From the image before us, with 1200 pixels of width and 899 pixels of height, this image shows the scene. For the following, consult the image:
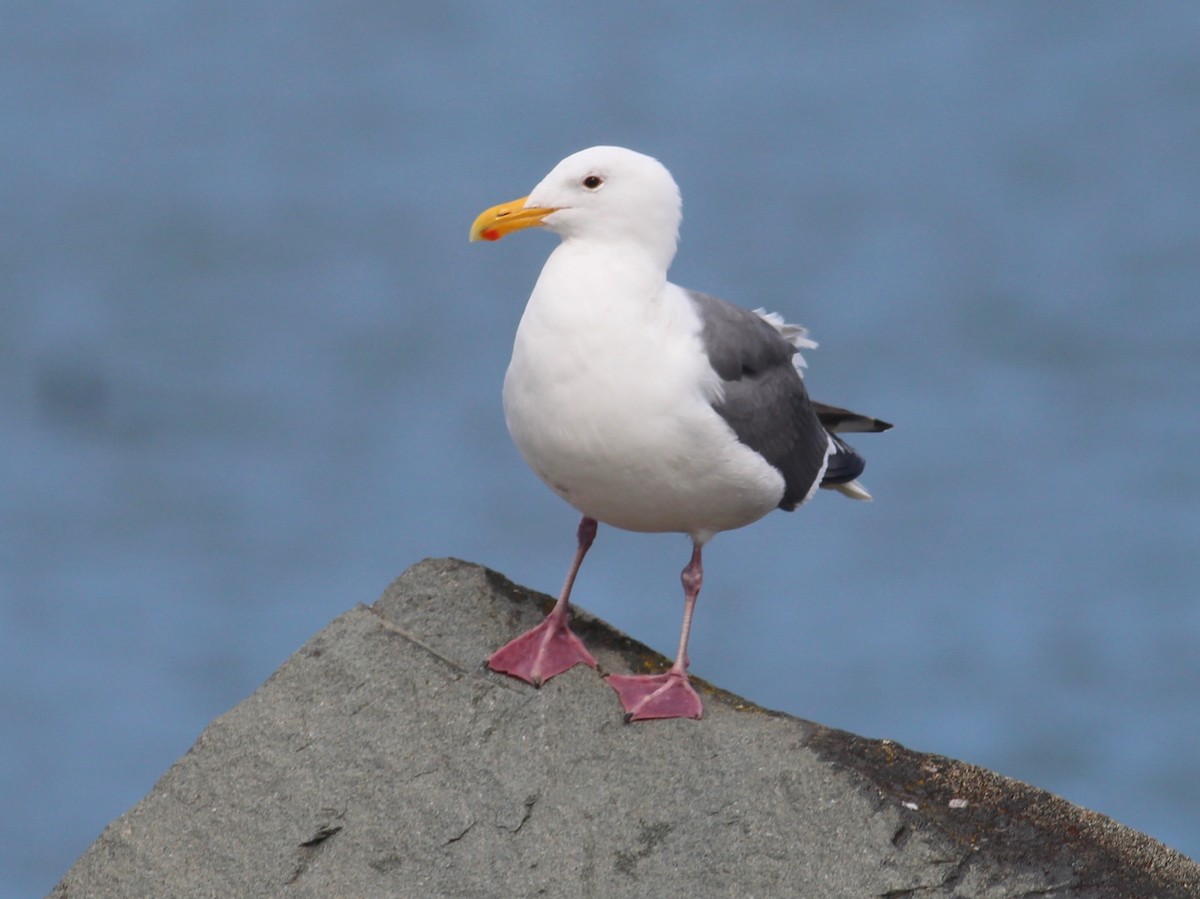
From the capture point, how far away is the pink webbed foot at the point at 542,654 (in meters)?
5.84

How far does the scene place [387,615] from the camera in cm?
618

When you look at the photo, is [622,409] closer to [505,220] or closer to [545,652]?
[505,220]

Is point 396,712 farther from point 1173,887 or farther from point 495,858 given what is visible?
point 1173,887

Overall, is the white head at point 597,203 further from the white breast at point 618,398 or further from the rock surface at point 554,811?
the rock surface at point 554,811

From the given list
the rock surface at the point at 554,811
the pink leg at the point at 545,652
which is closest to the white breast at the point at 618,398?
the pink leg at the point at 545,652

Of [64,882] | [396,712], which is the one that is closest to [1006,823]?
[396,712]

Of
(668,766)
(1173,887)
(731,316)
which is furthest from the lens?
(731,316)

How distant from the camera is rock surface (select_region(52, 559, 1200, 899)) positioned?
5191 millimetres

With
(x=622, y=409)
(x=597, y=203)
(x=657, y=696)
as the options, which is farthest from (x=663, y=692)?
(x=597, y=203)

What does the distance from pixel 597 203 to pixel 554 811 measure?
5.82 ft

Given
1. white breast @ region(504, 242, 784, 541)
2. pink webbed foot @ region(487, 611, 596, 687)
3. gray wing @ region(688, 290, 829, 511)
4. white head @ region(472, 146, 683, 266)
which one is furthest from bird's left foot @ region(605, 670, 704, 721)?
white head @ region(472, 146, 683, 266)

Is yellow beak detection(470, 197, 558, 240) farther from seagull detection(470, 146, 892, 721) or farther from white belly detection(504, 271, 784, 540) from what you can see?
white belly detection(504, 271, 784, 540)

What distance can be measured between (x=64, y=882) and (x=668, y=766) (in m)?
1.73

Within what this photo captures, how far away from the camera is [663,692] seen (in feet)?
18.9
